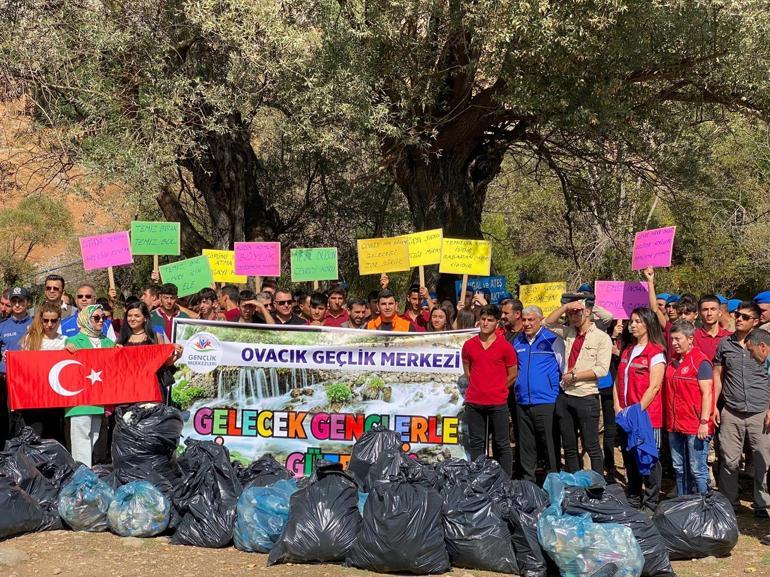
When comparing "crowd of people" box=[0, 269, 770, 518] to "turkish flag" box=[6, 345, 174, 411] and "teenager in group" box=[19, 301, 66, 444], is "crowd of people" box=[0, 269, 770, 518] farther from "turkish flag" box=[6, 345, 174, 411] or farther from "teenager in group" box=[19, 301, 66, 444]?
"turkish flag" box=[6, 345, 174, 411]

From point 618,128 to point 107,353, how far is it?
7340 mm

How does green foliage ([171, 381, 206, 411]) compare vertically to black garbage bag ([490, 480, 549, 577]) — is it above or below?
above

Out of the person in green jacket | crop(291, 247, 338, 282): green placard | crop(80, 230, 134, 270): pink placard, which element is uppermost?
Result: crop(80, 230, 134, 270): pink placard

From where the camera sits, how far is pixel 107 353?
7.86 metres

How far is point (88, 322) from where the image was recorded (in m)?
8.09

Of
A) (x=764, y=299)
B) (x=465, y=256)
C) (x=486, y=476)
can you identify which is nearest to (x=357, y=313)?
(x=465, y=256)

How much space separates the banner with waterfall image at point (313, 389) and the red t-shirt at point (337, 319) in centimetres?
153

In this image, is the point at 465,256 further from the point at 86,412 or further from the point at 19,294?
the point at 19,294

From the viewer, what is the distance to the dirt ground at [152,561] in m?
6.01

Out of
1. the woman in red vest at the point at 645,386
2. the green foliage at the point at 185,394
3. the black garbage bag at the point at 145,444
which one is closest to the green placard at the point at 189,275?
the green foliage at the point at 185,394

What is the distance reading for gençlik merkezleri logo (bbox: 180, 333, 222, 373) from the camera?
7.91m

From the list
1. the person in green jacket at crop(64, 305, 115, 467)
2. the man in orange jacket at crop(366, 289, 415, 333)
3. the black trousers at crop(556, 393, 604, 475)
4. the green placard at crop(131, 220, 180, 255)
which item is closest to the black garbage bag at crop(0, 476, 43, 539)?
the person in green jacket at crop(64, 305, 115, 467)

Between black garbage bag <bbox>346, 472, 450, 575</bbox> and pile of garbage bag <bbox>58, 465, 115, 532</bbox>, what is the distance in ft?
6.76

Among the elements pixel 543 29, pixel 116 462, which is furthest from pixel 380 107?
pixel 116 462
